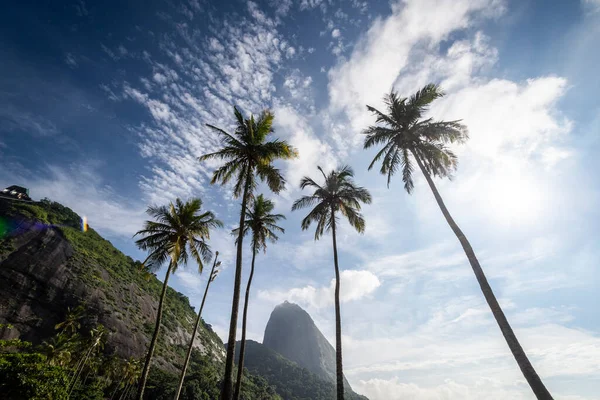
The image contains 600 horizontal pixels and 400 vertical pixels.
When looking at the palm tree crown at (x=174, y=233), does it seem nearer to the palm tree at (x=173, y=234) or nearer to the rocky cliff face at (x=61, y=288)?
the palm tree at (x=173, y=234)

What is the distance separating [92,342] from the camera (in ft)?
103

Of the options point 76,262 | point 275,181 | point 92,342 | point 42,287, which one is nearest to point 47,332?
point 42,287

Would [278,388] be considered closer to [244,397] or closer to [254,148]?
[244,397]

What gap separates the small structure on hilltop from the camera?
214ft

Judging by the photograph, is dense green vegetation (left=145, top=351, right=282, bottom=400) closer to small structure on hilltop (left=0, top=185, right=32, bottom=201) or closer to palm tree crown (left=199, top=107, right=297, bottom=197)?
palm tree crown (left=199, top=107, right=297, bottom=197)

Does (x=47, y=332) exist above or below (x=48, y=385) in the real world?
above

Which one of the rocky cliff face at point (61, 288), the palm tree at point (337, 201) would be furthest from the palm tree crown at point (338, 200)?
the rocky cliff face at point (61, 288)

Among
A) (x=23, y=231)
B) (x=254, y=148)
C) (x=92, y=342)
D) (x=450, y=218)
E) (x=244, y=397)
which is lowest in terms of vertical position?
(x=244, y=397)

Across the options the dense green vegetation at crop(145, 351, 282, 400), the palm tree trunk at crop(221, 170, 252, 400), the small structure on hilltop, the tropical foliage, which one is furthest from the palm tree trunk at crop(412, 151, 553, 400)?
the small structure on hilltop

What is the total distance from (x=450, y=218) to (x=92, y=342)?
131ft

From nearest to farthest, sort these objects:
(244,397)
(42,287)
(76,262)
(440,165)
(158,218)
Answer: (440,165) → (158,218) → (42,287) → (76,262) → (244,397)

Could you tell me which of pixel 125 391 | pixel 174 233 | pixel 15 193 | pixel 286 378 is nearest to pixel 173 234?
pixel 174 233

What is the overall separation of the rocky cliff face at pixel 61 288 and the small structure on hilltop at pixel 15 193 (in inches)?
441

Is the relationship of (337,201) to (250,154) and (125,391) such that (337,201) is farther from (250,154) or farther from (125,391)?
(125,391)
